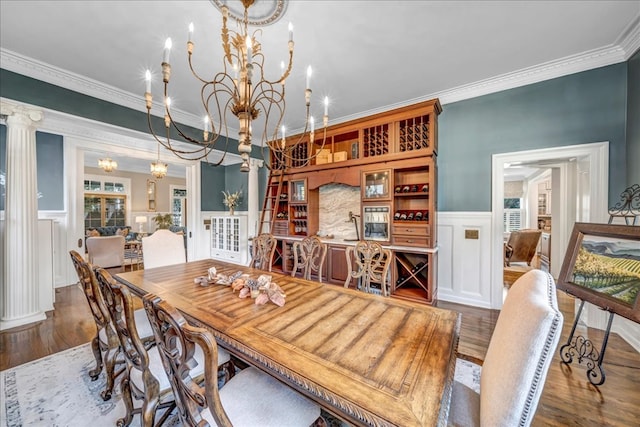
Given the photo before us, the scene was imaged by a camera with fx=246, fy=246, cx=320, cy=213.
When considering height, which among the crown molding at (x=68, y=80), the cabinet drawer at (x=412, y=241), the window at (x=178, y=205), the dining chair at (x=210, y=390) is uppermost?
the crown molding at (x=68, y=80)

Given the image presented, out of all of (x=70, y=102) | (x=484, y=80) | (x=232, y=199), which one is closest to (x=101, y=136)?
(x=70, y=102)

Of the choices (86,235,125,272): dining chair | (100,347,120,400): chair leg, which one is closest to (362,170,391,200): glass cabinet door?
(100,347,120,400): chair leg

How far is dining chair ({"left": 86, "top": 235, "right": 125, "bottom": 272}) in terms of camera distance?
17.0ft

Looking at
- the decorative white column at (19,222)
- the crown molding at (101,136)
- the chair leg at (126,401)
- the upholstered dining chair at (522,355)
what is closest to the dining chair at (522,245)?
the upholstered dining chair at (522,355)

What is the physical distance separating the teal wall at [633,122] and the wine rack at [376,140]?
238 centimetres

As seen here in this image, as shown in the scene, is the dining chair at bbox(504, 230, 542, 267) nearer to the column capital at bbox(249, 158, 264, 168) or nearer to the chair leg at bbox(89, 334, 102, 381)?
the column capital at bbox(249, 158, 264, 168)

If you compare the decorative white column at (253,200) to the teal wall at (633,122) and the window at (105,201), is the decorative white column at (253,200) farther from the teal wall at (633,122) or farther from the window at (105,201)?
the window at (105,201)

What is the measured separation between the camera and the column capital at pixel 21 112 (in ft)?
8.69

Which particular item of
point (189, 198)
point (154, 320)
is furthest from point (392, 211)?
point (189, 198)

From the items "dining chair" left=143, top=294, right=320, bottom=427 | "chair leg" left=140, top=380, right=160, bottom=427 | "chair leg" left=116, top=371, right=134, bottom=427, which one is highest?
"dining chair" left=143, top=294, right=320, bottom=427

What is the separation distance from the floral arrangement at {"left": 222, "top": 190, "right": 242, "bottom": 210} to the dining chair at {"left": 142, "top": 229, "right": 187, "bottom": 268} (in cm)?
267

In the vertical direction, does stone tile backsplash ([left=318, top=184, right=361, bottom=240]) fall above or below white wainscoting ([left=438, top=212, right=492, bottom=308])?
above

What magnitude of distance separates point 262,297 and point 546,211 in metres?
9.73

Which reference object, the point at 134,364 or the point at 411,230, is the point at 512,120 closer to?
the point at 411,230
